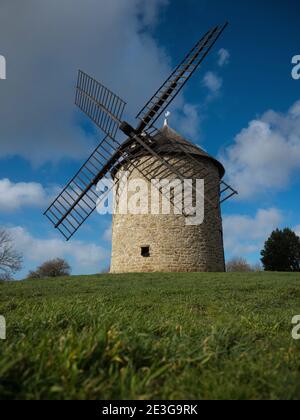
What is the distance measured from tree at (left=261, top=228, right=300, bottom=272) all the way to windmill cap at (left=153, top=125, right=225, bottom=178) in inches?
607

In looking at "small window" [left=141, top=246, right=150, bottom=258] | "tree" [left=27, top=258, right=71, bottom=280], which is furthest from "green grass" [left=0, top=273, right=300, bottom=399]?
"tree" [left=27, top=258, right=71, bottom=280]

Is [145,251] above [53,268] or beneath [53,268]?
beneath

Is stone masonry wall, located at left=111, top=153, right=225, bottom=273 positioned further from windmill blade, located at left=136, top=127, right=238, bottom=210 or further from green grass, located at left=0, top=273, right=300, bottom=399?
green grass, located at left=0, top=273, right=300, bottom=399

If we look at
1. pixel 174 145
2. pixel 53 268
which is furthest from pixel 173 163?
pixel 53 268

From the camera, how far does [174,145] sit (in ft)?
60.1

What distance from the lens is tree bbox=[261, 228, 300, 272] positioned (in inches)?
1240

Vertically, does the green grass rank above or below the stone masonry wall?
below

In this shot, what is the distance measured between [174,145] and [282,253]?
61.6 ft

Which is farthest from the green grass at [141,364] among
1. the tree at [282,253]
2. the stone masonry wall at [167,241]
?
the tree at [282,253]

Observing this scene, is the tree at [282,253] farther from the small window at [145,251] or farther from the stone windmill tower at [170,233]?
the small window at [145,251]

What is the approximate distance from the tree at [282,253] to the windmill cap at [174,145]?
15.4 metres

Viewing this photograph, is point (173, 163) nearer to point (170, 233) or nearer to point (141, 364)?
point (170, 233)

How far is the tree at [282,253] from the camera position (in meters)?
31.5
